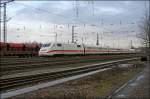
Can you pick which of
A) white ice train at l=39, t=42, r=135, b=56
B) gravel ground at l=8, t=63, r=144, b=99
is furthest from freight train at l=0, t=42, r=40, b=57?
gravel ground at l=8, t=63, r=144, b=99

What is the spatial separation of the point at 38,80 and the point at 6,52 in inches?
1522

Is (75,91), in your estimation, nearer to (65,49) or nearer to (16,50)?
(65,49)

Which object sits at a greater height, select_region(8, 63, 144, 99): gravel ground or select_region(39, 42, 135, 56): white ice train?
select_region(39, 42, 135, 56): white ice train

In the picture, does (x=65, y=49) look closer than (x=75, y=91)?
No

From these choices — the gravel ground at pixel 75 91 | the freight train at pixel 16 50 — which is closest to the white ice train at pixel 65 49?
the freight train at pixel 16 50

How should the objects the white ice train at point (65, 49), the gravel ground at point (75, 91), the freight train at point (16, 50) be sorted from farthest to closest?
the freight train at point (16, 50) → the white ice train at point (65, 49) → the gravel ground at point (75, 91)

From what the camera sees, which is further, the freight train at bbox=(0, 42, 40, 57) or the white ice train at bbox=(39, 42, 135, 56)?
the freight train at bbox=(0, 42, 40, 57)

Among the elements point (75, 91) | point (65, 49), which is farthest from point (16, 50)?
point (75, 91)

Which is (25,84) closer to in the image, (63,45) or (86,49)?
(63,45)

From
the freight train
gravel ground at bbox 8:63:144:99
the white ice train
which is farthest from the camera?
the freight train

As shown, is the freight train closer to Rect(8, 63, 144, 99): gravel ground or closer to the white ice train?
the white ice train

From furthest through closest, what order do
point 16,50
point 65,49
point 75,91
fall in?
point 16,50 → point 65,49 → point 75,91

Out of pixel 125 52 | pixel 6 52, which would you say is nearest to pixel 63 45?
pixel 6 52

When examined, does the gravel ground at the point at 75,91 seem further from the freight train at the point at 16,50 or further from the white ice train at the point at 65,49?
the freight train at the point at 16,50
